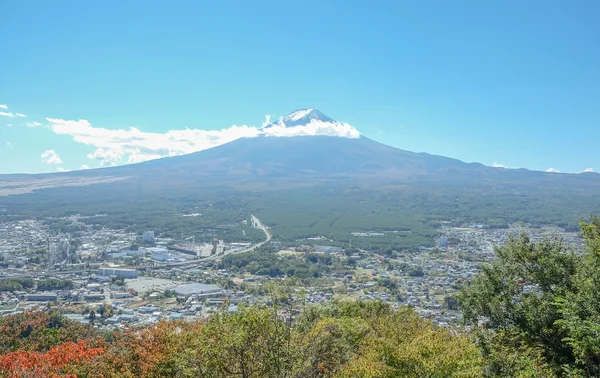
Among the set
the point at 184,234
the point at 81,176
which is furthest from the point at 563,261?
the point at 81,176

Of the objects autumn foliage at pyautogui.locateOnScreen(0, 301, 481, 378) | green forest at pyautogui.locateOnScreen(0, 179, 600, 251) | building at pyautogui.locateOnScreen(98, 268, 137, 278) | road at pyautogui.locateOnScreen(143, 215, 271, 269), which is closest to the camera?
autumn foliage at pyautogui.locateOnScreen(0, 301, 481, 378)

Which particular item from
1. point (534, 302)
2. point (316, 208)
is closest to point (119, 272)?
point (534, 302)

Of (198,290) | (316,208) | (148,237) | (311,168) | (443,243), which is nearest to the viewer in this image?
(198,290)

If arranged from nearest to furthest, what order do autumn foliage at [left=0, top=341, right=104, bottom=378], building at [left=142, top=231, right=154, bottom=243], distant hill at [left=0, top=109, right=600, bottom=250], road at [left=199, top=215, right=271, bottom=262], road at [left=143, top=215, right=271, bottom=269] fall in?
1. autumn foliage at [left=0, top=341, right=104, bottom=378]
2. road at [left=143, top=215, right=271, bottom=269]
3. road at [left=199, top=215, right=271, bottom=262]
4. building at [left=142, top=231, right=154, bottom=243]
5. distant hill at [left=0, top=109, right=600, bottom=250]

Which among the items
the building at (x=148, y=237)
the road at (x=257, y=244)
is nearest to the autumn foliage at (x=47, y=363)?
the road at (x=257, y=244)

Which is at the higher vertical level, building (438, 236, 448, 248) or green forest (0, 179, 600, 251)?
green forest (0, 179, 600, 251)

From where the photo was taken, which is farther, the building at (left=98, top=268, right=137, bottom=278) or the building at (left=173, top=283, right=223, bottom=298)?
the building at (left=98, top=268, right=137, bottom=278)

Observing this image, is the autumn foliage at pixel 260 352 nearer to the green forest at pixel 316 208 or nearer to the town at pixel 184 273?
the town at pixel 184 273

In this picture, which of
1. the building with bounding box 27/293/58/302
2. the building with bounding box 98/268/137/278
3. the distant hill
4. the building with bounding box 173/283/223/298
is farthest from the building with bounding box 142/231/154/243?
the building with bounding box 27/293/58/302

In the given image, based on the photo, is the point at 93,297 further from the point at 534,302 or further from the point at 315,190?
the point at 315,190

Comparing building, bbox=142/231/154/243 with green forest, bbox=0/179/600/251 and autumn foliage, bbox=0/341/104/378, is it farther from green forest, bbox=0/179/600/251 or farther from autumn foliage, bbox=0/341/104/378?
autumn foliage, bbox=0/341/104/378

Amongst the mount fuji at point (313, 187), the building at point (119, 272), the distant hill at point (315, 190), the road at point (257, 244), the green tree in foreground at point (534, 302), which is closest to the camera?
the green tree in foreground at point (534, 302)
